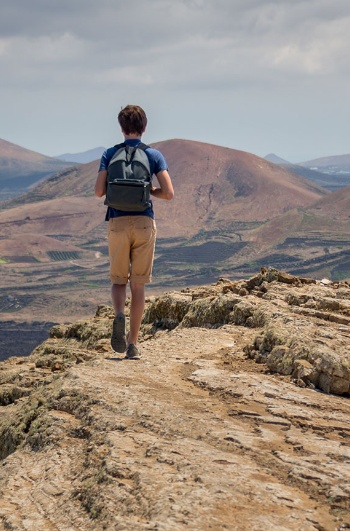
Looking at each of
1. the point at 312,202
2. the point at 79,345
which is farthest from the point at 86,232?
the point at 79,345

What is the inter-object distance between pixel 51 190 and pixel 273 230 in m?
66.2

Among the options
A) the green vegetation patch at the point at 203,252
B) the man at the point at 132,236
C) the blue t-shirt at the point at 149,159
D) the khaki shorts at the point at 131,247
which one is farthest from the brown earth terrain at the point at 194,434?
the green vegetation patch at the point at 203,252

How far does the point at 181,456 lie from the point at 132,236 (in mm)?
2729

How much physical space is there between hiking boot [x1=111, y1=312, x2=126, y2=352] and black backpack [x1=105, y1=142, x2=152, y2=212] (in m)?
1.10

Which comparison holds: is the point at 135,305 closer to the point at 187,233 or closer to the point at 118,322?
the point at 118,322

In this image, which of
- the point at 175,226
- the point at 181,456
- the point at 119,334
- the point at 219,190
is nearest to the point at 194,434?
the point at 181,456

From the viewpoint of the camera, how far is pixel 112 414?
5297 millimetres

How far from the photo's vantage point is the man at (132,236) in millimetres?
6730

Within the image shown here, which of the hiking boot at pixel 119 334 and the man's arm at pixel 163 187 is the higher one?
the man's arm at pixel 163 187

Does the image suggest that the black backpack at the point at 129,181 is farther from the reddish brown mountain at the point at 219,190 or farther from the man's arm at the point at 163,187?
the reddish brown mountain at the point at 219,190

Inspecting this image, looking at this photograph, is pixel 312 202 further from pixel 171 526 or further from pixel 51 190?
pixel 171 526

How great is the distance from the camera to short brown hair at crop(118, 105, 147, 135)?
265 inches

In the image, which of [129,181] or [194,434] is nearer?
[194,434]

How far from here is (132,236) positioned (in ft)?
22.5
